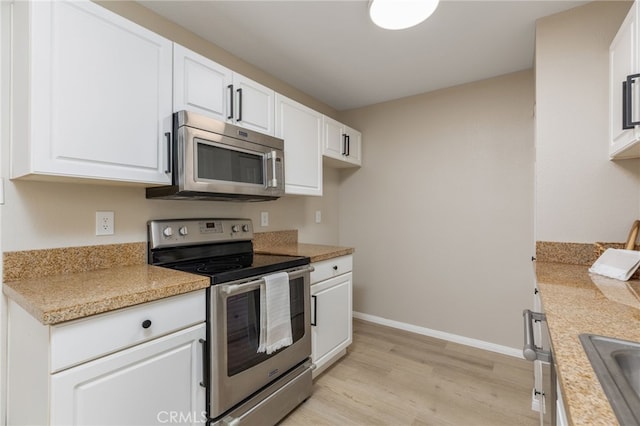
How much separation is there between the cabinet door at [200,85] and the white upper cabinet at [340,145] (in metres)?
1.03

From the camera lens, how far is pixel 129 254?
162cm

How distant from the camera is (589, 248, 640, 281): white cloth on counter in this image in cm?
133

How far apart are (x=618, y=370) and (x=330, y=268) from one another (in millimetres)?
1657

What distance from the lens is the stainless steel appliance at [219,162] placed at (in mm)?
1499

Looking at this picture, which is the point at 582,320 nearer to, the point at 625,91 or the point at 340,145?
the point at 625,91

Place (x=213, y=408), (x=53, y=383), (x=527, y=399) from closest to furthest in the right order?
(x=53, y=383)
(x=213, y=408)
(x=527, y=399)

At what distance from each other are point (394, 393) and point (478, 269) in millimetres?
1338

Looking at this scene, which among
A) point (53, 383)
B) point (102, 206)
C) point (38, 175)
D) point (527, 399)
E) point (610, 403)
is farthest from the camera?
point (527, 399)

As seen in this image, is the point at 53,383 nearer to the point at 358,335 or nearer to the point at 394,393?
the point at 394,393

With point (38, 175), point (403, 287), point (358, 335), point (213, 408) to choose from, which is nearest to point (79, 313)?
point (38, 175)

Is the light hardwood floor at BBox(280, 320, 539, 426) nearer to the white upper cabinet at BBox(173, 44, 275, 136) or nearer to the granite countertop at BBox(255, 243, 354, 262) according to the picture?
the granite countertop at BBox(255, 243, 354, 262)

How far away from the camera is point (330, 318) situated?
7.19 ft

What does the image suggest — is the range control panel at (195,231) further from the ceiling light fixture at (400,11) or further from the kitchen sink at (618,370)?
the kitchen sink at (618,370)

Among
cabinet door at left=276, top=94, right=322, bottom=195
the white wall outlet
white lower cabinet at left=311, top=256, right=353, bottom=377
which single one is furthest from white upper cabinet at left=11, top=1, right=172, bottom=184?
white lower cabinet at left=311, top=256, right=353, bottom=377
